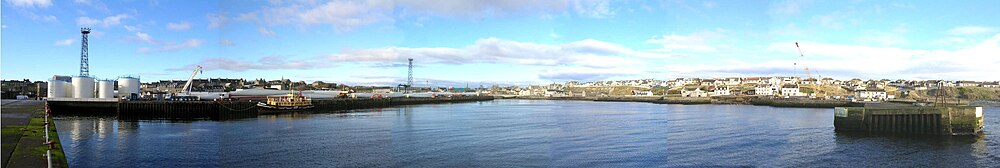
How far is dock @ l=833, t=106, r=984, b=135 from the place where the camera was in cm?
3838

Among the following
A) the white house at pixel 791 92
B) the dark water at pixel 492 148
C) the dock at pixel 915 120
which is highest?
the white house at pixel 791 92

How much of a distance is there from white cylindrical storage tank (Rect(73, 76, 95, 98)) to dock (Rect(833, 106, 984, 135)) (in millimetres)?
72702

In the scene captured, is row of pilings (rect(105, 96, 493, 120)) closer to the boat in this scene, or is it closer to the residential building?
the boat

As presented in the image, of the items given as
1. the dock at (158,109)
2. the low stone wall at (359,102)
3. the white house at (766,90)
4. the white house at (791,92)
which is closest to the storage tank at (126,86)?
the dock at (158,109)

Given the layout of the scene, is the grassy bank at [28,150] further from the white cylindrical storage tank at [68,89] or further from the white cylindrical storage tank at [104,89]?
the white cylindrical storage tank at [104,89]

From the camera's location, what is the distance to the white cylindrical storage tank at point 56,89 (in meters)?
61.2

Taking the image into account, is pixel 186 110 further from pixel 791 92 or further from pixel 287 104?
pixel 791 92

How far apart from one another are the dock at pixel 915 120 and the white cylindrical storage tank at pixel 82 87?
7270 cm

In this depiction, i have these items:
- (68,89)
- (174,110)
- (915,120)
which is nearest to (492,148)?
(915,120)

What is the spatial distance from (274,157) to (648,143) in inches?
752

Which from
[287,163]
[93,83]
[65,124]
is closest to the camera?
[287,163]

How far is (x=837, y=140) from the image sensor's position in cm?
3453

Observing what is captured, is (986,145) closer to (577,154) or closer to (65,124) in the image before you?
(577,154)

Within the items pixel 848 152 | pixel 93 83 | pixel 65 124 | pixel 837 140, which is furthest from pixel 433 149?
pixel 93 83
